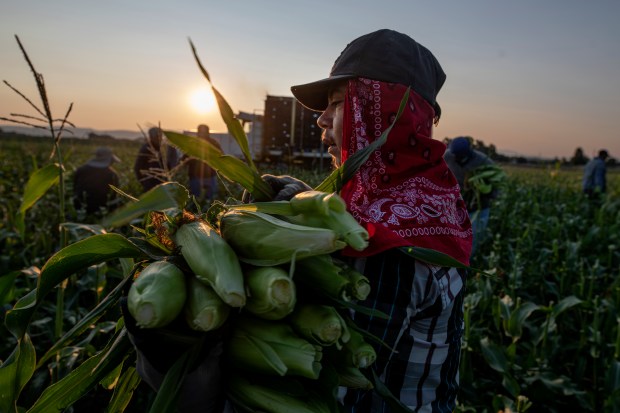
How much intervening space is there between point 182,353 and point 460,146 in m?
5.18

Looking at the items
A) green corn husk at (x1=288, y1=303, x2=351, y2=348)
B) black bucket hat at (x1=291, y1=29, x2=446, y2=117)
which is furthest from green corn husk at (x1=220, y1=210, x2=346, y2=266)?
black bucket hat at (x1=291, y1=29, x2=446, y2=117)

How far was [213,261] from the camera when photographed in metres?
0.75

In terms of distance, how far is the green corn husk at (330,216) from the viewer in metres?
0.75

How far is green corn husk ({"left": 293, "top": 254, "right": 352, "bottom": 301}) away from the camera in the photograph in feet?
2.61

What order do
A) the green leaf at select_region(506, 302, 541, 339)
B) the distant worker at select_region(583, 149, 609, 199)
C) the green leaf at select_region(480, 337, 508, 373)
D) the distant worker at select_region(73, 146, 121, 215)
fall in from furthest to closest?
the distant worker at select_region(583, 149, 609, 199)
the distant worker at select_region(73, 146, 121, 215)
the green leaf at select_region(506, 302, 541, 339)
the green leaf at select_region(480, 337, 508, 373)

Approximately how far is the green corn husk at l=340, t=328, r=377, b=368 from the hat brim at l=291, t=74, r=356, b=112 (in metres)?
0.85

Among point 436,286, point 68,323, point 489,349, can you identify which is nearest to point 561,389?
point 489,349

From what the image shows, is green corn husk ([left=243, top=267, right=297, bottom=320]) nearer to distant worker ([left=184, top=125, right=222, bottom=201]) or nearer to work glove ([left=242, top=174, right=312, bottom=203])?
work glove ([left=242, top=174, right=312, bottom=203])

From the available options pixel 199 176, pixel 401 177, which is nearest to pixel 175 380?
pixel 401 177

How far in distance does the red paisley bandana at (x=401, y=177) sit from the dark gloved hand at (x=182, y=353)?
19.9 inches

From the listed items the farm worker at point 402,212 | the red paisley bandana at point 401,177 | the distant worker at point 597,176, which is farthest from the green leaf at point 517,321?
the distant worker at point 597,176

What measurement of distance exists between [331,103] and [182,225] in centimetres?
83

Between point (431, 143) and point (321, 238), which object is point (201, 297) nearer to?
point (321, 238)

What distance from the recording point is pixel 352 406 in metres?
1.19
